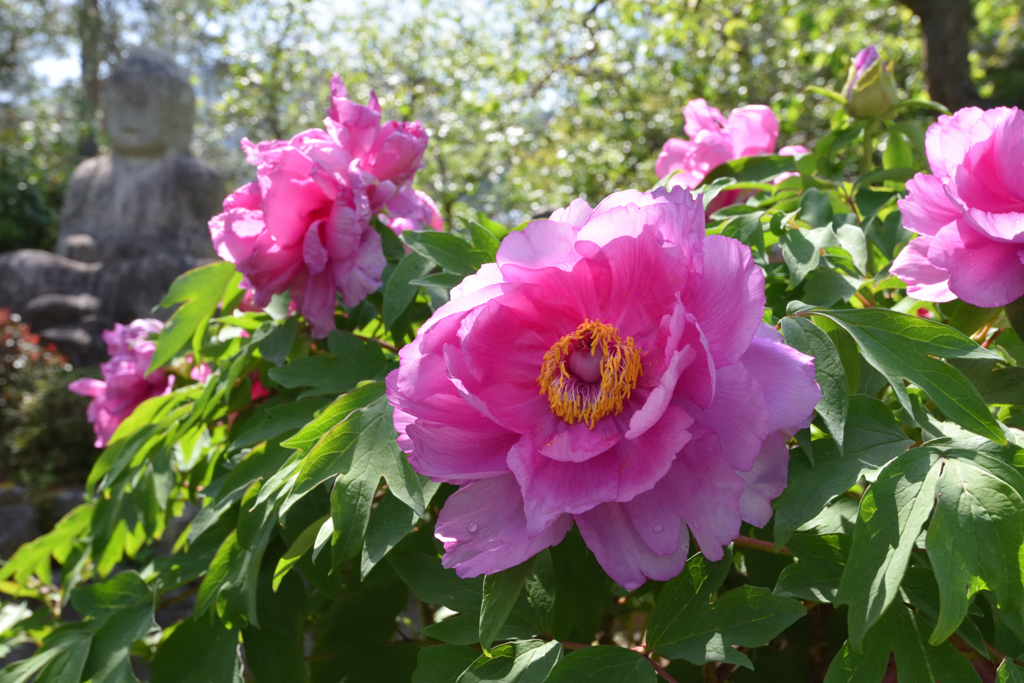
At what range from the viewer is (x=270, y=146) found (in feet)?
4.09

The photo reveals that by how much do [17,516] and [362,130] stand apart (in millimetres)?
5563

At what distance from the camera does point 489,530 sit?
0.69 meters

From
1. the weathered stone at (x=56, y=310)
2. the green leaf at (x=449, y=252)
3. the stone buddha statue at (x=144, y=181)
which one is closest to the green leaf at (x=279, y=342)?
the green leaf at (x=449, y=252)

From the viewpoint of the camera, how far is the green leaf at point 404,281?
1020mm

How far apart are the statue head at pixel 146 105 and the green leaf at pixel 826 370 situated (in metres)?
11.3

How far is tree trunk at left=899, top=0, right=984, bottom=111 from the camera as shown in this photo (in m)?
3.89

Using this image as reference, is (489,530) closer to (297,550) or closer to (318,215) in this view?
(297,550)

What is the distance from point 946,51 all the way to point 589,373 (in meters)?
4.17

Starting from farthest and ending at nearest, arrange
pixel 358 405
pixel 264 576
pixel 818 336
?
pixel 264 576, pixel 358 405, pixel 818 336

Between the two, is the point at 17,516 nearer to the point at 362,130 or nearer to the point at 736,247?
the point at 362,130

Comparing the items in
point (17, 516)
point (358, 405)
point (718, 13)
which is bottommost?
point (17, 516)

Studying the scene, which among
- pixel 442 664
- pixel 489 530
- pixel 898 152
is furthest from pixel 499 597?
pixel 898 152

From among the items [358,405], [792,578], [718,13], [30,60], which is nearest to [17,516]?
[358,405]

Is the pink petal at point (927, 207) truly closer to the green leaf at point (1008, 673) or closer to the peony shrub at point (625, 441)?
the peony shrub at point (625, 441)
